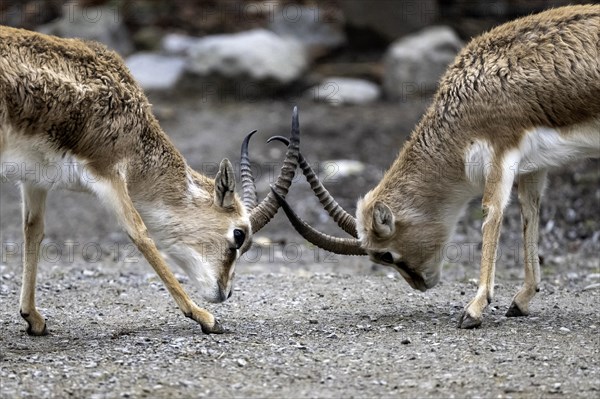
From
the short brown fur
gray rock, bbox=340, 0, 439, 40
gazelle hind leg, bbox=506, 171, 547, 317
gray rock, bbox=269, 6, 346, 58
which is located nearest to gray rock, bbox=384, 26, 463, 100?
gray rock, bbox=340, 0, 439, 40

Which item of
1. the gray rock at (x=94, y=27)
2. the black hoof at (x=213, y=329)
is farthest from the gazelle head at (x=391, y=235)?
the gray rock at (x=94, y=27)

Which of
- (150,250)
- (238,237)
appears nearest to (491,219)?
(238,237)

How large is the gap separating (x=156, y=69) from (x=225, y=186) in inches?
585

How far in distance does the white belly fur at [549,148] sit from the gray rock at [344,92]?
43.3 ft

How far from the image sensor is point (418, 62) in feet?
77.4

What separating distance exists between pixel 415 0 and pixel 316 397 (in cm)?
1805

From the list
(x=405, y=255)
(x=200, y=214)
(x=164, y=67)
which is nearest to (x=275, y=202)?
(x=200, y=214)

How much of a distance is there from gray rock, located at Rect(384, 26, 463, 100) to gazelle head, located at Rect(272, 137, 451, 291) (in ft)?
40.7

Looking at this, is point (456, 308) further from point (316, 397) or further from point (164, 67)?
point (164, 67)

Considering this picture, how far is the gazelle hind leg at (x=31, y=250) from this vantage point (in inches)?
428

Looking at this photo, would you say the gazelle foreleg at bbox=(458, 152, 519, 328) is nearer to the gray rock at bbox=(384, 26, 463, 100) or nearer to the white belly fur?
the white belly fur

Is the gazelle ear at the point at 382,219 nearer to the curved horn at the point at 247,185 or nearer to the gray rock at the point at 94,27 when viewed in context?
the curved horn at the point at 247,185

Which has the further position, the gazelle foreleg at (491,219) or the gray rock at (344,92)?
the gray rock at (344,92)

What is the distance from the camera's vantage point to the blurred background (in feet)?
56.7
